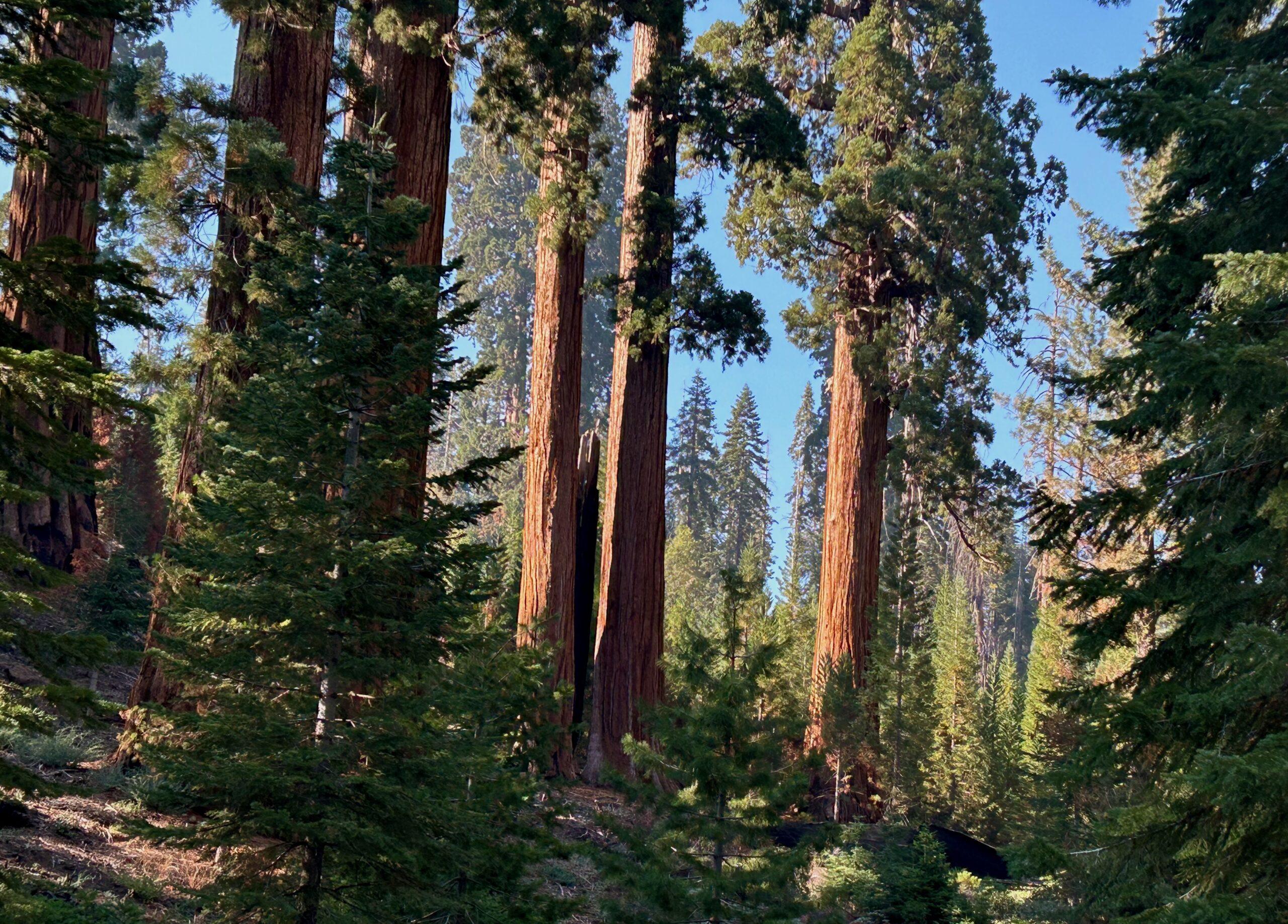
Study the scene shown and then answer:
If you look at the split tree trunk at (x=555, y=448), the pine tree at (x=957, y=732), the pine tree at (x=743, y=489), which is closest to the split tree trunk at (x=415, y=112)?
the split tree trunk at (x=555, y=448)

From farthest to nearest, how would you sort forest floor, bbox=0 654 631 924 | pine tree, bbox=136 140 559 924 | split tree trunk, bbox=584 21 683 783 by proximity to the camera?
split tree trunk, bbox=584 21 683 783 < forest floor, bbox=0 654 631 924 < pine tree, bbox=136 140 559 924

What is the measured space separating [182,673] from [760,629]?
16.0 meters

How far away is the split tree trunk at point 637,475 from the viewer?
1445cm

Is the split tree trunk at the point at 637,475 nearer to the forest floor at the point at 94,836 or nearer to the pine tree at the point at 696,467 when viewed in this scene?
the forest floor at the point at 94,836

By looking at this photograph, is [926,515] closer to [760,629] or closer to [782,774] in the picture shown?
[760,629]

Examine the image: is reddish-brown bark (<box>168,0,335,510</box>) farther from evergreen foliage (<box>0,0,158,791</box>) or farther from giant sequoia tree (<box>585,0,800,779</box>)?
giant sequoia tree (<box>585,0,800,779</box>)

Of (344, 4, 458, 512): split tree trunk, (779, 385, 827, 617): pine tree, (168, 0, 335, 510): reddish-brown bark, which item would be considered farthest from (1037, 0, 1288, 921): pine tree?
(779, 385, 827, 617): pine tree

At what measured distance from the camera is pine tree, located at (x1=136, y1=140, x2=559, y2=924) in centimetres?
531

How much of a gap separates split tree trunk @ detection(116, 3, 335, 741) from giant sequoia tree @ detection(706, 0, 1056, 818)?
9.24m

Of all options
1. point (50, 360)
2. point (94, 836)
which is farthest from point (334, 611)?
point (94, 836)

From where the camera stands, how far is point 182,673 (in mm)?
5488

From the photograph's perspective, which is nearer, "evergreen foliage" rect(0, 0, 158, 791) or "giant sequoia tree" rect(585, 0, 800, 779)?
"evergreen foliage" rect(0, 0, 158, 791)

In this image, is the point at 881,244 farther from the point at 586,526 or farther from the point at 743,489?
the point at 743,489

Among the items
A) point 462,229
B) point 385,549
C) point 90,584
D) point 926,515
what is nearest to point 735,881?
point 385,549
